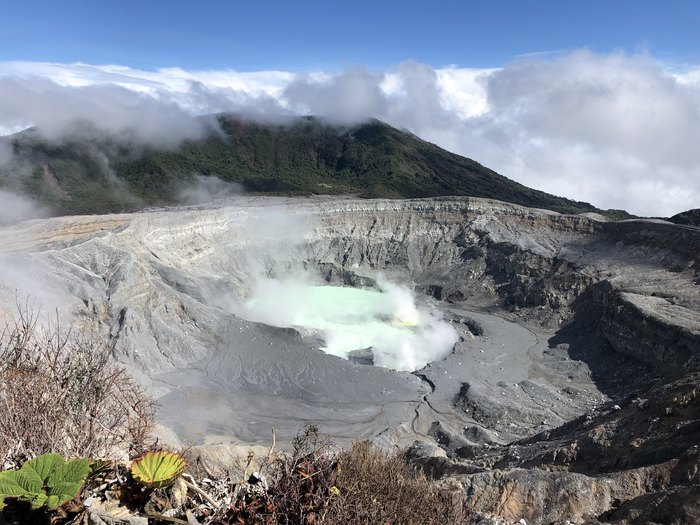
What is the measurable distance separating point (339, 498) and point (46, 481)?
132 inches

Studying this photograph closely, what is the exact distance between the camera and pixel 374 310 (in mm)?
45031

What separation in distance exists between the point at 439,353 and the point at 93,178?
250 ft

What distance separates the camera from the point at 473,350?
119 ft

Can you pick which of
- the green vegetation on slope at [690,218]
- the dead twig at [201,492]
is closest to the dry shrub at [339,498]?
the dead twig at [201,492]

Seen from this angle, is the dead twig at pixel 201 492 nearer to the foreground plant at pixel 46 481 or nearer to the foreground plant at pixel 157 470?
the foreground plant at pixel 157 470

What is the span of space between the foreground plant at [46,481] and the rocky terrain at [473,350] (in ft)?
35.4

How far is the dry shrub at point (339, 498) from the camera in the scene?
17.4ft

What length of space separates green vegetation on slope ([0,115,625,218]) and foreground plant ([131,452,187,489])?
77.3 m

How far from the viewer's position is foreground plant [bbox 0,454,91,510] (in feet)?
13.1

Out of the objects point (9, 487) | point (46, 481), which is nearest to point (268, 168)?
point (46, 481)

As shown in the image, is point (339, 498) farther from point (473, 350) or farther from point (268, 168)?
point (268, 168)

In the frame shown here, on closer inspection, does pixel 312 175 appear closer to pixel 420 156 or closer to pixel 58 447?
pixel 420 156

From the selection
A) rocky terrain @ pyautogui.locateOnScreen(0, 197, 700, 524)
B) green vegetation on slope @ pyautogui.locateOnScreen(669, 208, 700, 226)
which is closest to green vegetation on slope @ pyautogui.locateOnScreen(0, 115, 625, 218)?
green vegetation on slope @ pyautogui.locateOnScreen(669, 208, 700, 226)

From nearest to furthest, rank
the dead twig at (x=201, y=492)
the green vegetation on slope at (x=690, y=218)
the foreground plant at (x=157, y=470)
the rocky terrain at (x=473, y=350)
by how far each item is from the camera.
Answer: the foreground plant at (x=157, y=470) < the dead twig at (x=201, y=492) < the rocky terrain at (x=473, y=350) < the green vegetation on slope at (x=690, y=218)
